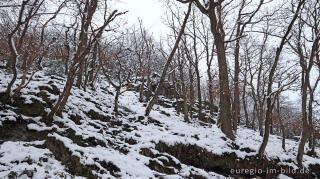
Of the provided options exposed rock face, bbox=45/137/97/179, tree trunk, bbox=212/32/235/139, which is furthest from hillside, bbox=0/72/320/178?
tree trunk, bbox=212/32/235/139

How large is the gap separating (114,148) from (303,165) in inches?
364

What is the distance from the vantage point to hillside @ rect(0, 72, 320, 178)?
13.6 feet

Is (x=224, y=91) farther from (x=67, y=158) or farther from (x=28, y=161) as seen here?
(x=28, y=161)

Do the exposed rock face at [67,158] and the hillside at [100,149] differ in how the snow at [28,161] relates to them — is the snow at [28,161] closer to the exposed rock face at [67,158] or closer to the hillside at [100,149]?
the hillside at [100,149]

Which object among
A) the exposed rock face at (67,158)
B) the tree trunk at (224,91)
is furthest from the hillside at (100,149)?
the tree trunk at (224,91)

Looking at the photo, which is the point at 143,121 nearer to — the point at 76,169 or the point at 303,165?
the point at 76,169

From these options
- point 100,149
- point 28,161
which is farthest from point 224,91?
point 28,161

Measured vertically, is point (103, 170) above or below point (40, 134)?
below

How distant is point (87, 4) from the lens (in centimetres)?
750

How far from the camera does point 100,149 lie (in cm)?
579

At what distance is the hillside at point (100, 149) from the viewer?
4133 millimetres

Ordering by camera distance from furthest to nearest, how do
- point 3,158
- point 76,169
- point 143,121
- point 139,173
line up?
point 143,121, point 139,173, point 76,169, point 3,158

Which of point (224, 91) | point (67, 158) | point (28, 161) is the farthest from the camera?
point (224, 91)

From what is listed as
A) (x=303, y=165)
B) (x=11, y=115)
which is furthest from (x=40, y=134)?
(x=303, y=165)
